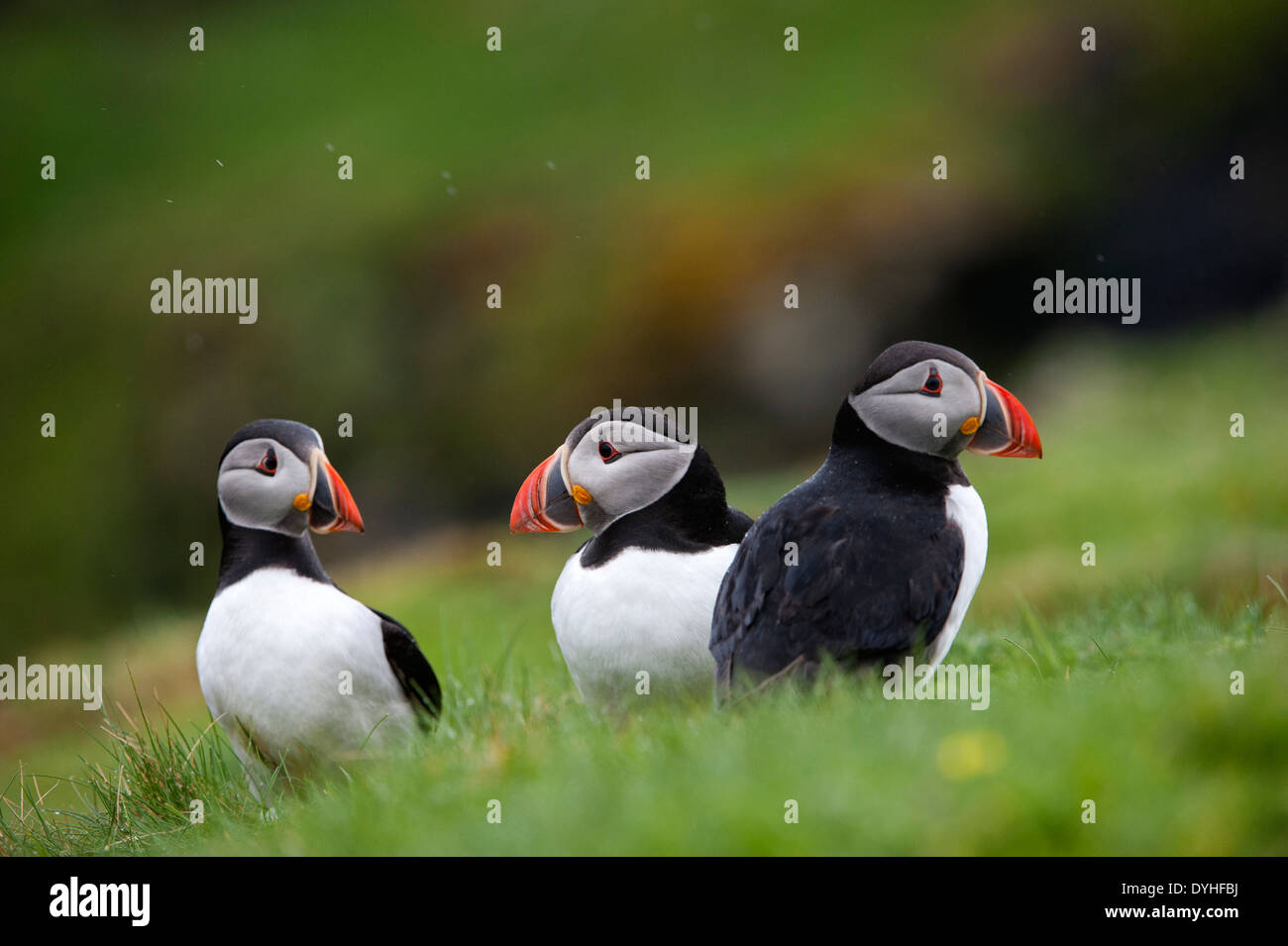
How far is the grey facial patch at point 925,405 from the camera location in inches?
219

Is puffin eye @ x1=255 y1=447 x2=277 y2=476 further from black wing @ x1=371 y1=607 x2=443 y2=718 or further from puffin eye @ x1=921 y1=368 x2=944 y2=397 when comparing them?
puffin eye @ x1=921 y1=368 x2=944 y2=397

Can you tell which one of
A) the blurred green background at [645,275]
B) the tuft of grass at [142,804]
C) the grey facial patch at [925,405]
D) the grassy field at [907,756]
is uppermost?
the blurred green background at [645,275]

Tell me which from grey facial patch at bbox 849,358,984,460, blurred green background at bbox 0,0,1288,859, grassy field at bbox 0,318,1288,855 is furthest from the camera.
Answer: blurred green background at bbox 0,0,1288,859

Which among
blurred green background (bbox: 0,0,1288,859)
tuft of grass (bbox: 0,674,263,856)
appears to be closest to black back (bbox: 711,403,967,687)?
tuft of grass (bbox: 0,674,263,856)

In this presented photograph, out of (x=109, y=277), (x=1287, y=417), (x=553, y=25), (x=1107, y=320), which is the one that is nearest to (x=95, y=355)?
(x=109, y=277)

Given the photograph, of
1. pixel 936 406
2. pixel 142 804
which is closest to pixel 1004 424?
pixel 936 406

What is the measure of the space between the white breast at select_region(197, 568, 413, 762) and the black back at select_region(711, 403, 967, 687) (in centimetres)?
165

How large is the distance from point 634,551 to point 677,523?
0.26 m

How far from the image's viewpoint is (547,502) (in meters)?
6.03

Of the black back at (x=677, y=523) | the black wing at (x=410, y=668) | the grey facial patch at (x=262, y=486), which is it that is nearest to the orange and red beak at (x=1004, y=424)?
the black back at (x=677, y=523)

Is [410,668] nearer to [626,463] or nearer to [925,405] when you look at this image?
[626,463]

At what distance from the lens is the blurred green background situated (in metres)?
19.1

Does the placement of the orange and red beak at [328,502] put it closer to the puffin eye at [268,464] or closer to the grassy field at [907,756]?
the puffin eye at [268,464]
